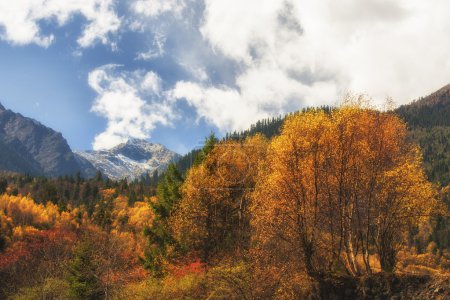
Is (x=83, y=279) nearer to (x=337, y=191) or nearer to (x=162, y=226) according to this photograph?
(x=162, y=226)

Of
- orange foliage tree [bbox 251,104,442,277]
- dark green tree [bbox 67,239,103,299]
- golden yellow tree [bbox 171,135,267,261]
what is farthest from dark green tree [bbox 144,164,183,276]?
orange foliage tree [bbox 251,104,442,277]

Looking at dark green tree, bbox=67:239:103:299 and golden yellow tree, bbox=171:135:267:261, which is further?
dark green tree, bbox=67:239:103:299

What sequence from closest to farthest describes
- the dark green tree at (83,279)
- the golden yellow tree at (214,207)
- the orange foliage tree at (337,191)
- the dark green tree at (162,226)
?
the orange foliage tree at (337,191), the golden yellow tree at (214,207), the dark green tree at (83,279), the dark green tree at (162,226)

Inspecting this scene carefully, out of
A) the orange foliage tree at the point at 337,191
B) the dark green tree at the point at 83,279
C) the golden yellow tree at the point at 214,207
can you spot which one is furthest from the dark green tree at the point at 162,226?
the orange foliage tree at the point at 337,191

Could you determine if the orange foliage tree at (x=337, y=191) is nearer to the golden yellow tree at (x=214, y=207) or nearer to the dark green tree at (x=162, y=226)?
the golden yellow tree at (x=214, y=207)

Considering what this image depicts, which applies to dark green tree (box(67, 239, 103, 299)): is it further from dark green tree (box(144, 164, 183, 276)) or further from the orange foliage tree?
the orange foliage tree

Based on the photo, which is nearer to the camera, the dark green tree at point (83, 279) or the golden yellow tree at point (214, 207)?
the golden yellow tree at point (214, 207)

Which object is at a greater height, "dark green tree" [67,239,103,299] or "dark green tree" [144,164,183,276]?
"dark green tree" [144,164,183,276]

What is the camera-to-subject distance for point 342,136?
3056 centimetres

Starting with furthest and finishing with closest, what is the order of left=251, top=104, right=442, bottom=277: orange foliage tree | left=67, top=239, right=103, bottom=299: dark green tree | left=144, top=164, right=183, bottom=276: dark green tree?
left=144, top=164, right=183, bottom=276: dark green tree → left=67, top=239, right=103, bottom=299: dark green tree → left=251, top=104, right=442, bottom=277: orange foliage tree

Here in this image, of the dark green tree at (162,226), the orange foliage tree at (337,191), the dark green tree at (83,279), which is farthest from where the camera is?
the dark green tree at (162,226)

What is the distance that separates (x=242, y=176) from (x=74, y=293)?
22043 mm

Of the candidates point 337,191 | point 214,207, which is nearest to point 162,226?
point 214,207

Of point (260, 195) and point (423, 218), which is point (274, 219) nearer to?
point (260, 195)
